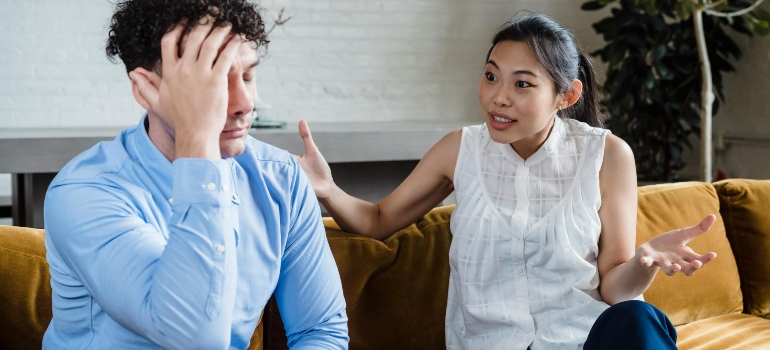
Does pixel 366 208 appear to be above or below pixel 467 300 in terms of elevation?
above

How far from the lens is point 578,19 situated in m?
5.64

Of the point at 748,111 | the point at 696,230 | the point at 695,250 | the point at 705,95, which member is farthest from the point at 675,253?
the point at 748,111

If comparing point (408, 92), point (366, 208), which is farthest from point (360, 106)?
point (366, 208)

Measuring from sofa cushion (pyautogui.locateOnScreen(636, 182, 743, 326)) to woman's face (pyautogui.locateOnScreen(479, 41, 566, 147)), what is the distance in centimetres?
64

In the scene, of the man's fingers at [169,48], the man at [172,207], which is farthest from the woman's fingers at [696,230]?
the man's fingers at [169,48]

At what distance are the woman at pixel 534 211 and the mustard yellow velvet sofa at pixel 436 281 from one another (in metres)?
0.11

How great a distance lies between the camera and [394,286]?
73.7 inches

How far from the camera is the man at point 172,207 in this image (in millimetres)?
1084

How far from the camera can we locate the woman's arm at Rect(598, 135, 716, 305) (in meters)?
1.57

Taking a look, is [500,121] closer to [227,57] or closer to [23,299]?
[227,57]

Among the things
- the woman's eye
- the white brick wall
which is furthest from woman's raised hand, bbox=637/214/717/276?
the white brick wall

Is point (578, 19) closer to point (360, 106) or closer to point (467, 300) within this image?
point (360, 106)

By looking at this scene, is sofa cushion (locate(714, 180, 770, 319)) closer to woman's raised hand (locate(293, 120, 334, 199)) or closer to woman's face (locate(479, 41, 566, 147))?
woman's face (locate(479, 41, 566, 147))

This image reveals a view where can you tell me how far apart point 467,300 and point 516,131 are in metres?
0.39
